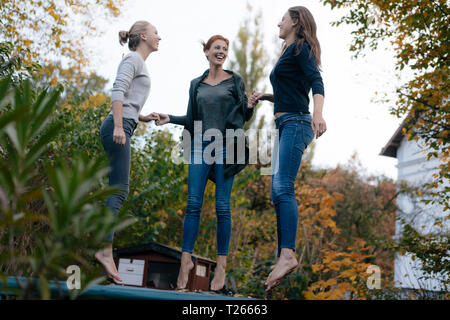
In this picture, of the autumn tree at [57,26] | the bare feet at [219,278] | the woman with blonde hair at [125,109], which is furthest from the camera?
the autumn tree at [57,26]

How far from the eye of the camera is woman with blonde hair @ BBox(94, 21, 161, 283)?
8.58ft

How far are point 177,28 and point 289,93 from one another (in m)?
6.91

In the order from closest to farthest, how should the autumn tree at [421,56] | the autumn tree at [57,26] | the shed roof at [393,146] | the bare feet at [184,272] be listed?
the bare feet at [184,272] → the autumn tree at [421,56] → the autumn tree at [57,26] → the shed roof at [393,146]

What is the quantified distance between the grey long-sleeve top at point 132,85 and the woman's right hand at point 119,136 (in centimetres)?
17

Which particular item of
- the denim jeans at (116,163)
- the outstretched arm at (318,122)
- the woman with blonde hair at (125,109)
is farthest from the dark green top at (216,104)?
the outstretched arm at (318,122)

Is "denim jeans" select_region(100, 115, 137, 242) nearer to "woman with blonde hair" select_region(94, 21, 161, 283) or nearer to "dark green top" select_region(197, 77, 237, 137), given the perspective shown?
"woman with blonde hair" select_region(94, 21, 161, 283)

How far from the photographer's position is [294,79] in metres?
2.72

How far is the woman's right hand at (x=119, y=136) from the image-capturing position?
261 cm

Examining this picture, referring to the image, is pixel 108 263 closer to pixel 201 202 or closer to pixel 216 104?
pixel 201 202

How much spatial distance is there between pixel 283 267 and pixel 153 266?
343cm

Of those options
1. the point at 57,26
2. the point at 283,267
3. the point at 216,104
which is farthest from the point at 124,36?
the point at 57,26

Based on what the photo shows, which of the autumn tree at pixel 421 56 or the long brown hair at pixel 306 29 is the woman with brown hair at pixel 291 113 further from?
the autumn tree at pixel 421 56

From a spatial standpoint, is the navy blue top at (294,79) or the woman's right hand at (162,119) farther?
the woman's right hand at (162,119)

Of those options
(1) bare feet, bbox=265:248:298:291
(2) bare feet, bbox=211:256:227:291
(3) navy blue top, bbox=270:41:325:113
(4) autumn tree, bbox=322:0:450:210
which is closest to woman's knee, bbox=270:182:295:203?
(1) bare feet, bbox=265:248:298:291
